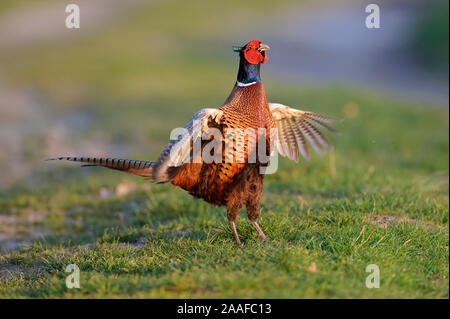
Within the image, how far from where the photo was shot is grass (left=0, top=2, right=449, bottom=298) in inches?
149

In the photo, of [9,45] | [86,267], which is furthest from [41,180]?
[9,45]

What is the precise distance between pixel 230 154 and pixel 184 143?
0.39m

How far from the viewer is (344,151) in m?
9.36

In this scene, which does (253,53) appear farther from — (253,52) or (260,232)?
(260,232)

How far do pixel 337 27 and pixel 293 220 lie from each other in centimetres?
1853

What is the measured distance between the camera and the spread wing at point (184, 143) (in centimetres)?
413

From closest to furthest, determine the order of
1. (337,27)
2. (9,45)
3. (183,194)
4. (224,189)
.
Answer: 1. (224,189)
2. (183,194)
3. (9,45)
4. (337,27)

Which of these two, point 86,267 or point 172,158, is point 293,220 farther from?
point 86,267

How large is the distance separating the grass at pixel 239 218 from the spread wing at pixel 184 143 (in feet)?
2.31

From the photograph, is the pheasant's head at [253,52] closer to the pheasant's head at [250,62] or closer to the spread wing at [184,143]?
the pheasant's head at [250,62]

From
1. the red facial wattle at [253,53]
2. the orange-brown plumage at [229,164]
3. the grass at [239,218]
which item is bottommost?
the grass at [239,218]

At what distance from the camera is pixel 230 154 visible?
4379mm

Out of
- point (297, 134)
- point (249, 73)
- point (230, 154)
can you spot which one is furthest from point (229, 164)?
point (297, 134)

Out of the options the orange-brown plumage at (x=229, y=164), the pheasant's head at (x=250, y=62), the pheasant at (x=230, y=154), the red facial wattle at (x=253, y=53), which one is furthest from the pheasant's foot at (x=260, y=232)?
the red facial wattle at (x=253, y=53)
